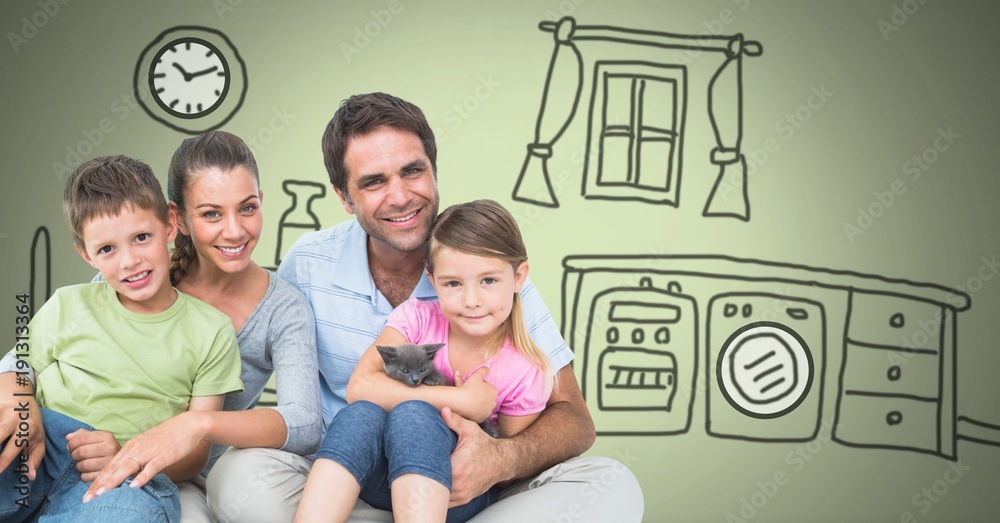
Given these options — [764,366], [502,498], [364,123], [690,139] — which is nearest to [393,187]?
[364,123]

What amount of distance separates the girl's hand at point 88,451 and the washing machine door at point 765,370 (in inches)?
116

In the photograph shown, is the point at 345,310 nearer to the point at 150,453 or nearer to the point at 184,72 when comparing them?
the point at 150,453

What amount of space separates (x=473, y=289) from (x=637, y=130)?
7.57ft

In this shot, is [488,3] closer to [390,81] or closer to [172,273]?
[390,81]

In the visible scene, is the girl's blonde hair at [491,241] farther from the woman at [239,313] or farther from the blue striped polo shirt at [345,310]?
the woman at [239,313]

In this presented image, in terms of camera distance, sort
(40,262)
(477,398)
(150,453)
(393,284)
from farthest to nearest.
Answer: (40,262)
(393,284)
(477,398)
(150,453)

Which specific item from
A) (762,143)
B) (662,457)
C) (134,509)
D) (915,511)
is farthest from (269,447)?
(915,511)

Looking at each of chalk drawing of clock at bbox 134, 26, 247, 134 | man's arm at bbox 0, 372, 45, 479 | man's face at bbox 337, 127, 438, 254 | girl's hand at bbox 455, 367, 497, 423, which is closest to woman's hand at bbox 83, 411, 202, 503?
man's arm at bbox 0, 372, 45, 479

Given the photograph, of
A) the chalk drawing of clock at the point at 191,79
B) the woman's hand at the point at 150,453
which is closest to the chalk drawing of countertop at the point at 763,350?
the chalk drawing of clock at the point at 191,79

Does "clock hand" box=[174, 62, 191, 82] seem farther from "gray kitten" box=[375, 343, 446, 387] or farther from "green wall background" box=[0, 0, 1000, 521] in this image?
"gray kitten" box=[375, 343, 446, 387]

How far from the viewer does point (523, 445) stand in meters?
1.86

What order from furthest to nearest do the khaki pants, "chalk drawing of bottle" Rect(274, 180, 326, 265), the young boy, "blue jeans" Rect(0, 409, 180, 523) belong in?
"chalk drawing of bottle" Rect(274, 180, 326, 265) → the khaki pants → the young boy → "blue jeans" Rect(0, 409, 180, 523)

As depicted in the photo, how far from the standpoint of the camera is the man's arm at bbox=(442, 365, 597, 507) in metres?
1.70

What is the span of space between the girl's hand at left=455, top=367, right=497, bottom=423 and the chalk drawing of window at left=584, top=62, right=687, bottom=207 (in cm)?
221
